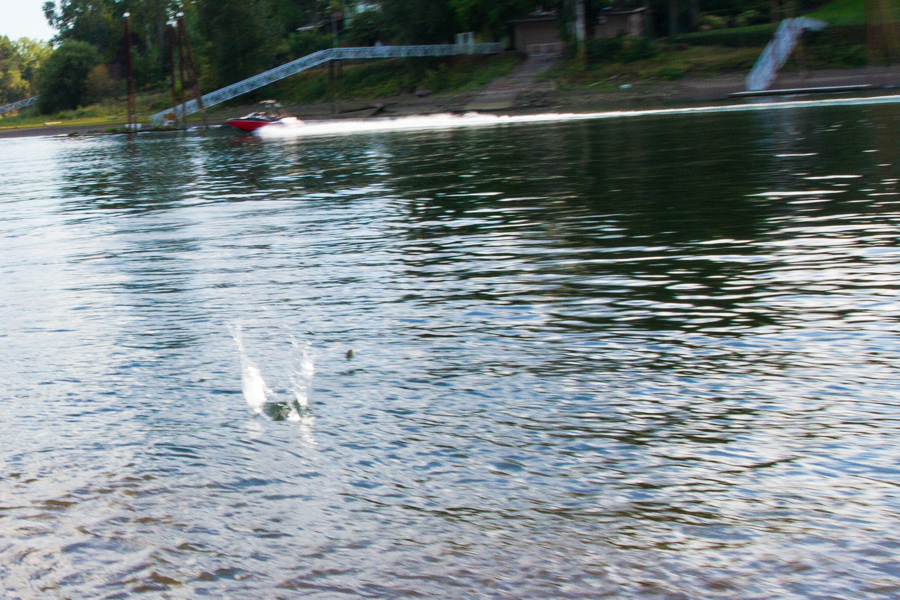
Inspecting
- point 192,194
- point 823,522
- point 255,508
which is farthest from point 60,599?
point 192,194

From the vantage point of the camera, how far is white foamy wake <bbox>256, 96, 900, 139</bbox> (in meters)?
40.4

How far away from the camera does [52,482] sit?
18.7 ft

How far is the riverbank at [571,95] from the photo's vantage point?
49938 mm

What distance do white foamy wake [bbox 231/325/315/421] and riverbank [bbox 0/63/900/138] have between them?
1615 inches

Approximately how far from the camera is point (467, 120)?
54.4 metres

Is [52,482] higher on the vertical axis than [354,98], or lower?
lower

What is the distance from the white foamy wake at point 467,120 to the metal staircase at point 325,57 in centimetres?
1337

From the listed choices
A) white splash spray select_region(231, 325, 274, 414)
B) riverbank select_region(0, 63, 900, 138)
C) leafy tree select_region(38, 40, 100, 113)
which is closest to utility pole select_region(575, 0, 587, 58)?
riverbank select_region(0, 63, 900, 138)

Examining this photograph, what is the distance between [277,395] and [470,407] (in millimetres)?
1561

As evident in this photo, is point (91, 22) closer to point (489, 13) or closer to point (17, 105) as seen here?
point (17, 105)

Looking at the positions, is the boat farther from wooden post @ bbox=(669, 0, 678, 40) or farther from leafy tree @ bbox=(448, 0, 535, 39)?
wooden post @ bbox=(669, 0, 678, 40)

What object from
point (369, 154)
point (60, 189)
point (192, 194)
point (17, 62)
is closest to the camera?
point (192, 194)

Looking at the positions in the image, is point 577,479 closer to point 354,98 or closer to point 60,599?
point 60,599

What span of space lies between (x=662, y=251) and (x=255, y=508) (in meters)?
7.61
